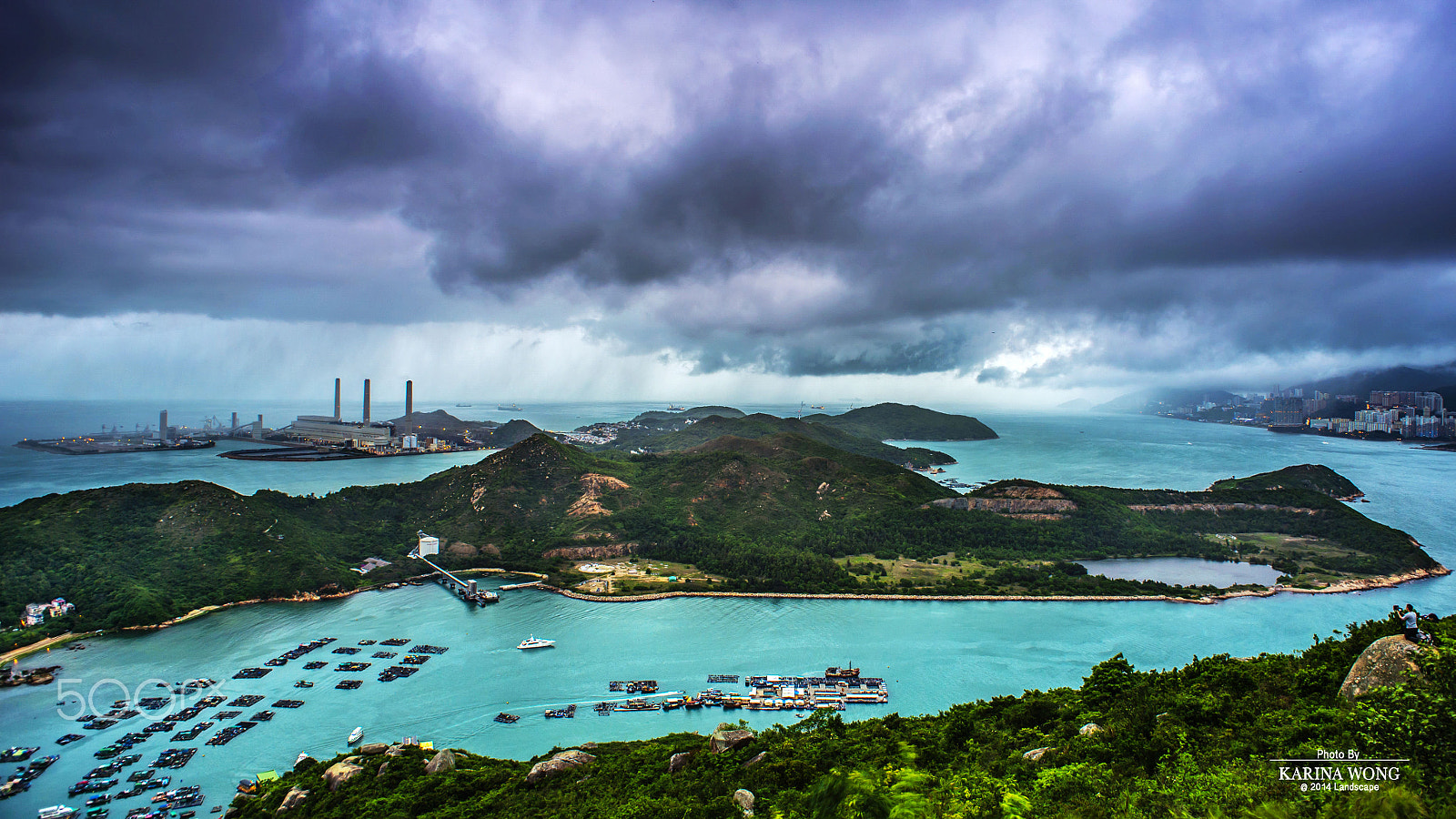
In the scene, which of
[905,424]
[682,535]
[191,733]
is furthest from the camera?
[905,424]

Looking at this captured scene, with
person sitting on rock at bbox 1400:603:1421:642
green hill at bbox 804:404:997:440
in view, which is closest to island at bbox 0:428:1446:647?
person sitting on rock at bbox 1400:603:1421:642

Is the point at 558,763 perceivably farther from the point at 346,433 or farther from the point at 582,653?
the point at 346,433

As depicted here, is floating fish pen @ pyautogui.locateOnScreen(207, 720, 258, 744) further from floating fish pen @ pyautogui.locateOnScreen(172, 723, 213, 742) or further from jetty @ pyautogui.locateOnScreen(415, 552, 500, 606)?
jetty @ pyautogui.locateOnScreen(415, 552, 500, 606)

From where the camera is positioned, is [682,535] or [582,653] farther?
[682,535]

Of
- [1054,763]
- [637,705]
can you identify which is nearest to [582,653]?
[637,705]

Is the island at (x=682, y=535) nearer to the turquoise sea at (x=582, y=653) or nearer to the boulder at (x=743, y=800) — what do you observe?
the turquoise sea at (x=582, y=653)

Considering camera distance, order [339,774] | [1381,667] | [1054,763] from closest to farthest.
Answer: [1381,667], [1054,763], [339,774]

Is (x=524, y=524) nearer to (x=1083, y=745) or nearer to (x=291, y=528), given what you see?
(x=291, y=528)
